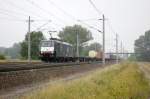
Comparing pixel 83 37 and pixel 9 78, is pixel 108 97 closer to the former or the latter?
pixel 9 78

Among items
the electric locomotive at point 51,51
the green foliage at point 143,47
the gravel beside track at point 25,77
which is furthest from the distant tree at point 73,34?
the gravel beside track at point 25,77

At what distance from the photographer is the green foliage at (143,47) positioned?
15612 cm

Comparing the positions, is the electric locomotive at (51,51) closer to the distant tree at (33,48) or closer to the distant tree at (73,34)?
the distant tree at (33,48)

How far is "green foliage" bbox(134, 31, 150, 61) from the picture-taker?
156 metres

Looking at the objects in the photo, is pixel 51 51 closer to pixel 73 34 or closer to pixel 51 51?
pixel 51 51

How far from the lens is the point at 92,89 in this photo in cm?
1619

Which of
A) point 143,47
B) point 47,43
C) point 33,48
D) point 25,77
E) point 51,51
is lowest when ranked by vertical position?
point 25,77

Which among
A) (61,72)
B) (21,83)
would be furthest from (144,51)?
(21,83)

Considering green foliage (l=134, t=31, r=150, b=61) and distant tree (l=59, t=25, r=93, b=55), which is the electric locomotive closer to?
distant tree (l=59, t=25, r=93, b=55)

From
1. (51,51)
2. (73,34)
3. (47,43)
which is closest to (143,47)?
(73,34)

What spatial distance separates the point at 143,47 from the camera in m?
168

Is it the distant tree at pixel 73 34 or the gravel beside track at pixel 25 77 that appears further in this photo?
the distant tree at pixel 73 34

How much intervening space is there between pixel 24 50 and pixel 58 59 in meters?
38.6

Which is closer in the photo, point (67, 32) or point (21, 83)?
point (21, 83)
